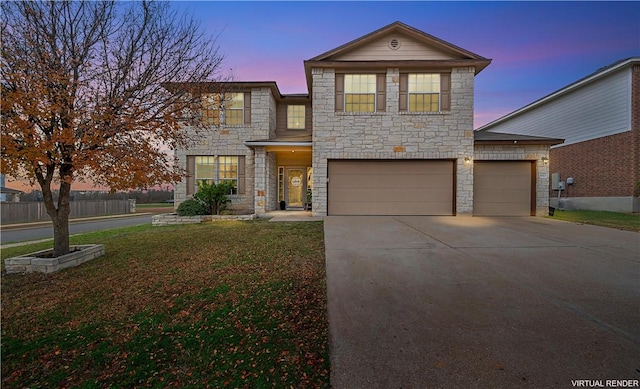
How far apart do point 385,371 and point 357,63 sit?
10.7m

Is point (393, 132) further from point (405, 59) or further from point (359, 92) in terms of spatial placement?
point (405, 59)

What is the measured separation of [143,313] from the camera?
10.0ft

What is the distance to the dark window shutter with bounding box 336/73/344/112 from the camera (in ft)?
35.0

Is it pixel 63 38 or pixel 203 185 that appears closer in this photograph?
pixel 63 38

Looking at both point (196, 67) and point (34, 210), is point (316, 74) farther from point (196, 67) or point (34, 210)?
point (34, 210)

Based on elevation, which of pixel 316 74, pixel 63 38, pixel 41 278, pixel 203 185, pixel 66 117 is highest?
pixel 316 74

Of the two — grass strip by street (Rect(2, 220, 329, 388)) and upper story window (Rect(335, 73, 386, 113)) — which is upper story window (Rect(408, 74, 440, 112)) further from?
grass strip by street (Rect(2, 220, 329, 388))

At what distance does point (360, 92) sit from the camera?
35.1 ft

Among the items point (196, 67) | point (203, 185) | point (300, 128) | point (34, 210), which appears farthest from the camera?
point (34, 210)

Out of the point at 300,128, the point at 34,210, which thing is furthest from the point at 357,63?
the point at 34,210

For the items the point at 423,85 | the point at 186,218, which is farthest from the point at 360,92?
the point at 186,218

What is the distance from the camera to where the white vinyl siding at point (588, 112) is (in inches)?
504

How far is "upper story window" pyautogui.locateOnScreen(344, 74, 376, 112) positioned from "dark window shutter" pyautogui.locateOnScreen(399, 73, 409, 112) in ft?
3.58

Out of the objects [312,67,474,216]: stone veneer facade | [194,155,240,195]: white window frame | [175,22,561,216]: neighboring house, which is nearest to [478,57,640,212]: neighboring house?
[175,22,561,216]: neighboring house
